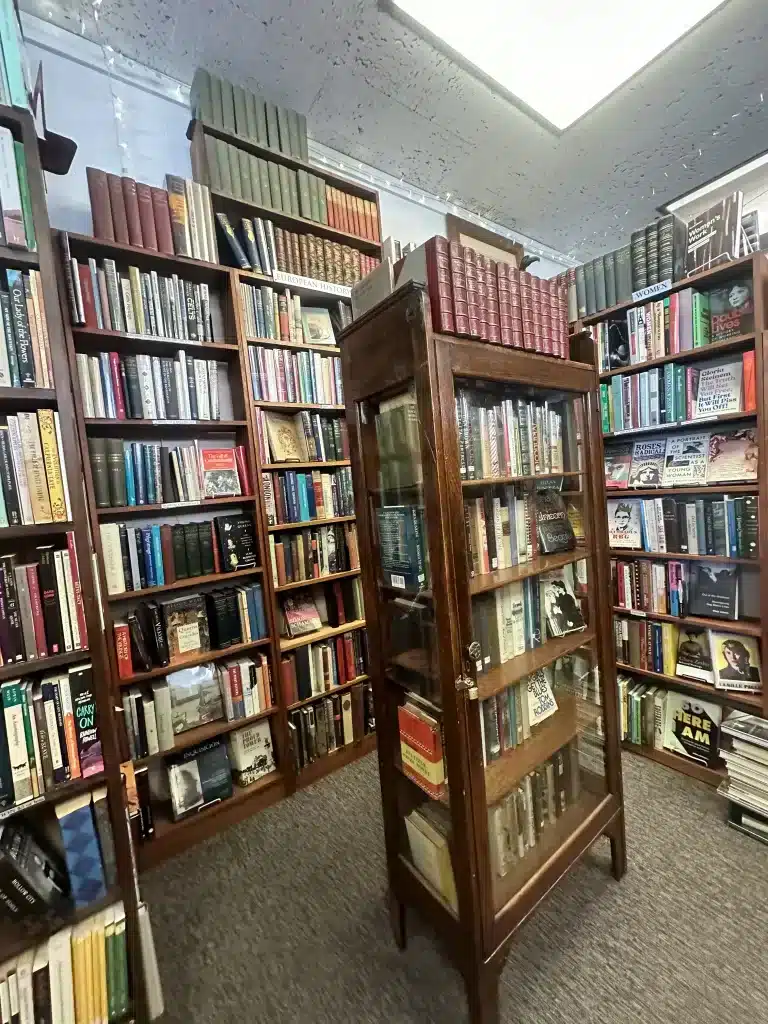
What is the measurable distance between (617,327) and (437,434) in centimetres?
179

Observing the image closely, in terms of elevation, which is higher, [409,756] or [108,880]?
[409,756]

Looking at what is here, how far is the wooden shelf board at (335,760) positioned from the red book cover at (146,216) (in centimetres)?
241

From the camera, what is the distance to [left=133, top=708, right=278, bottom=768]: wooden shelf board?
1.69 metres

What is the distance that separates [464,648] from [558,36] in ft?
7.17

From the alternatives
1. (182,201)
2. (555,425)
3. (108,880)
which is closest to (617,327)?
(555,425)

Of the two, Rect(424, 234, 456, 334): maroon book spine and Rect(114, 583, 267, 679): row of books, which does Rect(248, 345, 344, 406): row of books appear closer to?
Rect(114, 583, 267, 679): row of books

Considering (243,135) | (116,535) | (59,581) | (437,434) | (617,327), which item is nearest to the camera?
(437,434)

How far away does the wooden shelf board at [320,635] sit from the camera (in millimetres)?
2012

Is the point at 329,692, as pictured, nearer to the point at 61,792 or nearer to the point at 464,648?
the point at 61,792

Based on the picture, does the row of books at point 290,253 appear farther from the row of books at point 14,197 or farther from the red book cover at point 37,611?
the red book cover at point 37,611

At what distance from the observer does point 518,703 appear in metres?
1.27

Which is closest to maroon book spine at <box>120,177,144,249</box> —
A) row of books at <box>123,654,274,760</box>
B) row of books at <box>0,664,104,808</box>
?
row of books at <box>0,664,104,808</box>

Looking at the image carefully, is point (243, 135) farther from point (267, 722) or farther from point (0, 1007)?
point (0, 1007)

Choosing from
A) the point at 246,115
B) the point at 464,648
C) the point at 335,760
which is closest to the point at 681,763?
the point at 335,760
